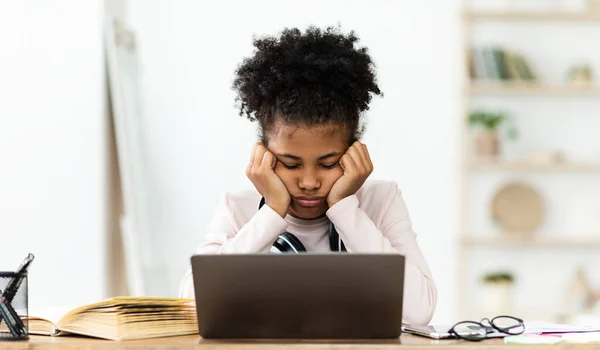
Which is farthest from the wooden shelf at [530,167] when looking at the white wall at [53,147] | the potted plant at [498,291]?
the white wall at [53,147]

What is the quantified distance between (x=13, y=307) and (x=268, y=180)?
605 millimetres

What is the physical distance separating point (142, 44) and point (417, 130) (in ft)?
4.74

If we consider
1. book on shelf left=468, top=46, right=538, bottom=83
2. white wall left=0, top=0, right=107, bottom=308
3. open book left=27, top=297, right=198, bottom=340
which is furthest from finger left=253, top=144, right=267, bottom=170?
book on shelf left=468, top=46, right=538, bottom=83

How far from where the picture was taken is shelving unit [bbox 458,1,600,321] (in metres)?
4.36

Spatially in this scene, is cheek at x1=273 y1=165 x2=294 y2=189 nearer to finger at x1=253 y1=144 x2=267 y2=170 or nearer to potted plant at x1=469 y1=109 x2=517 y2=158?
finger at x1=253 y1=144 x2=267 y2=170

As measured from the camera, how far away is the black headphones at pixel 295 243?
1870mm

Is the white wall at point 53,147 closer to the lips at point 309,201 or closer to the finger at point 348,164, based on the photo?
the lips at point 309,201

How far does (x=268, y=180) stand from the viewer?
1742 millimetres

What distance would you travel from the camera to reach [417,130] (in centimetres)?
446

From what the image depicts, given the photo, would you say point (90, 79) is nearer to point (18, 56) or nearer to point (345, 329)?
point (18, 56)

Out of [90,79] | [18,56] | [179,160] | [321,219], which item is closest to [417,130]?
[179,160]

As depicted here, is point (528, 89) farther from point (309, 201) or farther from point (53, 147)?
point (309, 201)

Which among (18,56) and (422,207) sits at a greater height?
(18,56)

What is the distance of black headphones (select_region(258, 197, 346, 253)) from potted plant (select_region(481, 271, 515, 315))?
259cm
